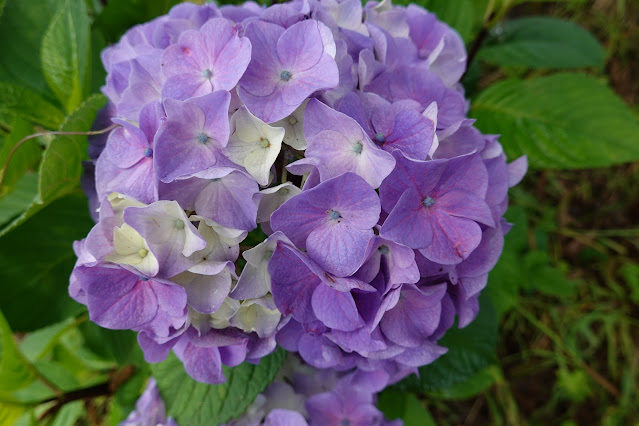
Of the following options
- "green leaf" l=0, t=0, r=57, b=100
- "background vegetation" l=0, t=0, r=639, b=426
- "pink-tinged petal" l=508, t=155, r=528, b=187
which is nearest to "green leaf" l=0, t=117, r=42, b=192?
"background vegetation" l=0, t=0, r=639, b=426

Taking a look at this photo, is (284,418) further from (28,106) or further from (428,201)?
(28,106)

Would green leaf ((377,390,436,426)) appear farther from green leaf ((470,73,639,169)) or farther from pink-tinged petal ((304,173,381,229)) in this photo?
pink-tinged petal ((304,173,381,229))

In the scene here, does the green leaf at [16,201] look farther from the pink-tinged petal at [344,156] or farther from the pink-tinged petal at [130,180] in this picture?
the pink-tinged petal at [344,156]

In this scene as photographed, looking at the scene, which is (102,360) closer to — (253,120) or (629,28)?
(253,120)

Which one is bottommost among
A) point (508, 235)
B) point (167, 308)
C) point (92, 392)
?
point (92, 392)

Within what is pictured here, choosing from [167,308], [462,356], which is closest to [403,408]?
[462,356]

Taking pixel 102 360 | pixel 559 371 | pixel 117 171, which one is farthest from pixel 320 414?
pixel 559 371

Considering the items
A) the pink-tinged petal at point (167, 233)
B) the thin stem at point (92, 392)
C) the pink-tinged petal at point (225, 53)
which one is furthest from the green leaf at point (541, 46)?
the thin stem at point (92, 392)
